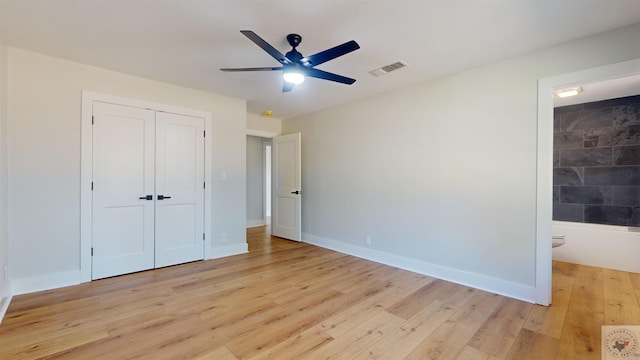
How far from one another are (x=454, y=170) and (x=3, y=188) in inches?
182

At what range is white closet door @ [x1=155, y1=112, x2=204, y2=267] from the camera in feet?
12.2

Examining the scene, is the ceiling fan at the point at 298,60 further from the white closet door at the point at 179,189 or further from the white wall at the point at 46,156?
the white wall at the point at 46,156

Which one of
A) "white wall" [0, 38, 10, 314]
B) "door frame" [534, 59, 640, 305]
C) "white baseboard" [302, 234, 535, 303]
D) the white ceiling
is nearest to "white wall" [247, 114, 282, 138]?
the white ceiling

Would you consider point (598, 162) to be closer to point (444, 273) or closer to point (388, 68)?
point (444, 273)

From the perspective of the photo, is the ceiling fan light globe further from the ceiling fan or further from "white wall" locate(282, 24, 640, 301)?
"white wall" locate(282, 24, 640, 301)

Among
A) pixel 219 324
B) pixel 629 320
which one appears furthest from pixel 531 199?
pixel 219 324

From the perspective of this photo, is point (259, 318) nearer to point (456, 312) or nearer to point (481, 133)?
point (456, 312)

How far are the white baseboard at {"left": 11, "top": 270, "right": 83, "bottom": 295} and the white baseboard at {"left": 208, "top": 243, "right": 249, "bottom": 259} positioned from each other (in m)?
1.51

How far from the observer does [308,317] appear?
2.43 m

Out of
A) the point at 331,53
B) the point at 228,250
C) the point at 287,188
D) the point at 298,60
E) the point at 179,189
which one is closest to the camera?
the point at 331,53

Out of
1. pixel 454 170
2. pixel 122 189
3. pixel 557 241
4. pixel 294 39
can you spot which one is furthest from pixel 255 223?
pixel 557 241

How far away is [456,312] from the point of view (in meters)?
2.54

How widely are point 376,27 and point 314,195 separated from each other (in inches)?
130

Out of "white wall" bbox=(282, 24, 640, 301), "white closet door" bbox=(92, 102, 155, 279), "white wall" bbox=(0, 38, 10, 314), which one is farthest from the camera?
"white closet door" bbox=(92, 102, 155, 279)
